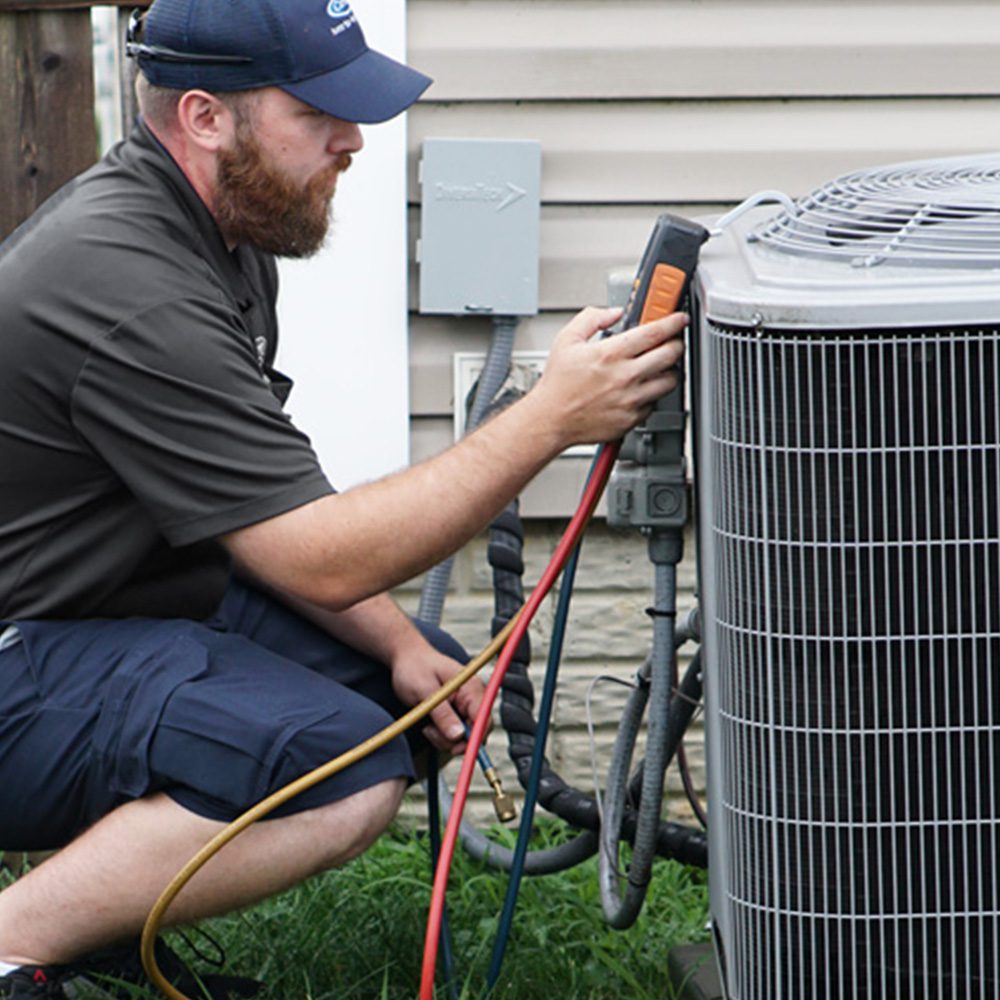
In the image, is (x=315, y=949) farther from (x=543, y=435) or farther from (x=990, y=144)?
(x=990, y=144)

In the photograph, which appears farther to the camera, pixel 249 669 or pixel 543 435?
pixel 249 669

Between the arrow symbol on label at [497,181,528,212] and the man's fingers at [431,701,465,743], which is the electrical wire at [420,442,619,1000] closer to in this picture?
the man's fingers at [431,701,465,743]

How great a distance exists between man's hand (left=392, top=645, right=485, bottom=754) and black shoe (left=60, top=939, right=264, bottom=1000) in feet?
1.60

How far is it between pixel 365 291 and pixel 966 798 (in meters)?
2.02

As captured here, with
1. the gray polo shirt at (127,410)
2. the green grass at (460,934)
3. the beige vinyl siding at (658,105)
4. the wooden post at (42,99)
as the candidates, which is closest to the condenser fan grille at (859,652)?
the gray polo shirt at (127,410)

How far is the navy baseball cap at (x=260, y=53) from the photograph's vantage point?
2.63 m

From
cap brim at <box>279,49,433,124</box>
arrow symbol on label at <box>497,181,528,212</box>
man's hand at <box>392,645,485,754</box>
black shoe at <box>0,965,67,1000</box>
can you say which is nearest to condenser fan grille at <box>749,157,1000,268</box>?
cap brim at <box>279,49,433,124</box>

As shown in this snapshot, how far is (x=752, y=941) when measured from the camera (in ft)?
6.81

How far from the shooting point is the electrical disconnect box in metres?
3.59

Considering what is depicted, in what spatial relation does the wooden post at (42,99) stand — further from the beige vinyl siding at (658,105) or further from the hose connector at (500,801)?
the hose connector at (500,801)

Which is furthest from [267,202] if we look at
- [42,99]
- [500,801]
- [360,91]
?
[42,99]

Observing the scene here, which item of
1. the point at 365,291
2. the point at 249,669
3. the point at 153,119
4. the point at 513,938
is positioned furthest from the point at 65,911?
the point at 365,291

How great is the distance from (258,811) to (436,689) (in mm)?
486

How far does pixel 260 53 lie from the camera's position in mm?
2635
